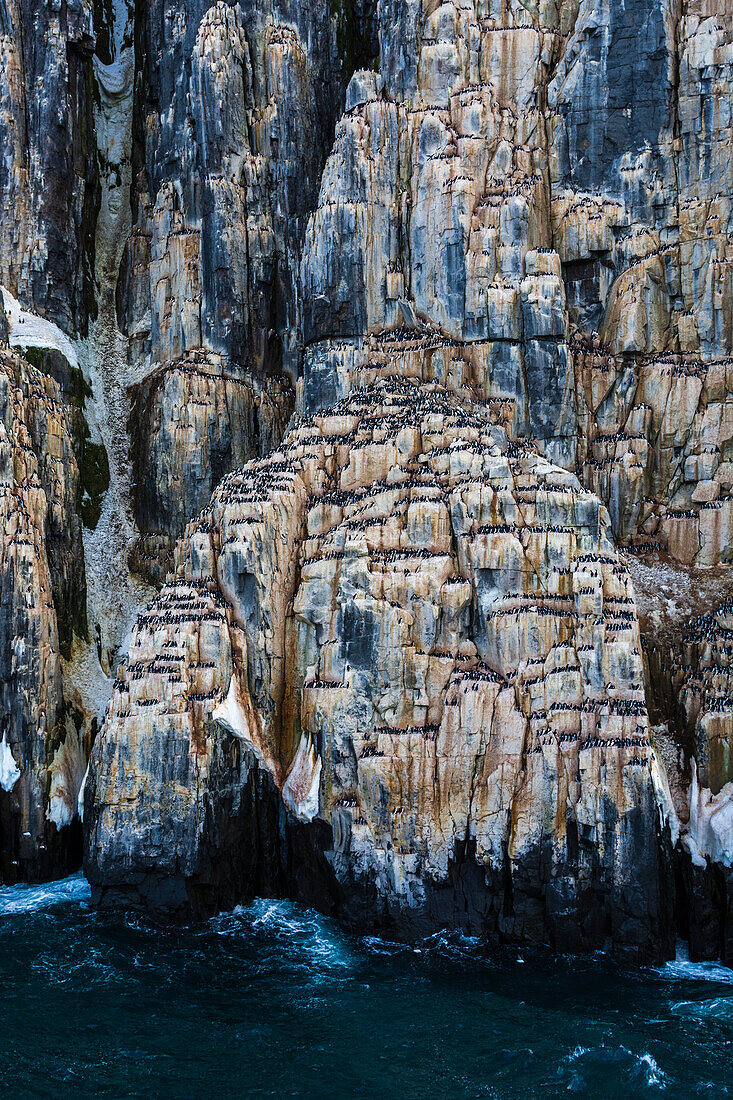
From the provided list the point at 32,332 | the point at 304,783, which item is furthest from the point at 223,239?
the point at 304,783

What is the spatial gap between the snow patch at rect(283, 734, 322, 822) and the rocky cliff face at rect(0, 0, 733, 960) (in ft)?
1.71

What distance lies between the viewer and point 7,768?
199 ft

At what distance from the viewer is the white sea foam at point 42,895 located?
55969mm

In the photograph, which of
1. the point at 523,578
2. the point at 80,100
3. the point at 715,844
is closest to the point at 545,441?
the point at 523,578

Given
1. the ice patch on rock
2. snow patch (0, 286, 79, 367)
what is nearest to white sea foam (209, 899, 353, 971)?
the ice patch on rock

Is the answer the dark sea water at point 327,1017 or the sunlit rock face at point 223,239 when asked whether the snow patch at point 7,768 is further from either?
the sunlit rock face at point 223,239

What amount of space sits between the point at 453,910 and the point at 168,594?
22.9m

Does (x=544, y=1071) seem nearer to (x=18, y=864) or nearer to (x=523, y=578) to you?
(x=523, y=578)

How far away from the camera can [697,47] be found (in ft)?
237

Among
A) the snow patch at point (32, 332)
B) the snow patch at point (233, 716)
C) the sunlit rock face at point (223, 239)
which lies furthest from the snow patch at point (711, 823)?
the snow patch at point (32, 332)

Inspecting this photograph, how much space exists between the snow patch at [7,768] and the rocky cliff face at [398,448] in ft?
0.92

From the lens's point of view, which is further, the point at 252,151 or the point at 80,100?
the point at 80,100

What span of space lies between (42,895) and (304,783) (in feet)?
51.4

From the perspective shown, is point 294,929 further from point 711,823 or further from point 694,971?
point 711,823
